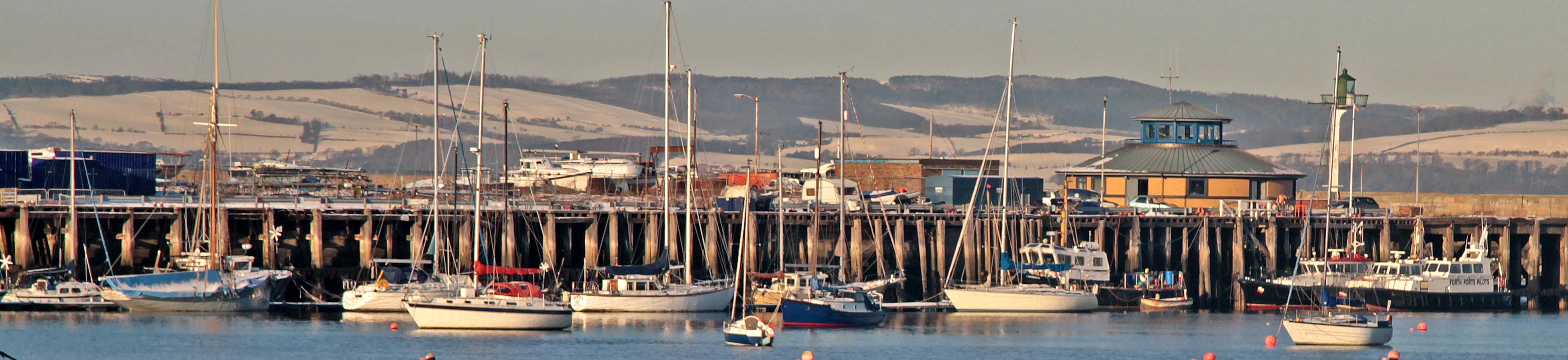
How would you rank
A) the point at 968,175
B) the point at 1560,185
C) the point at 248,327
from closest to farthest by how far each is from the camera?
the point at 248,327 → the point at 968,175 → the point at 1560,185

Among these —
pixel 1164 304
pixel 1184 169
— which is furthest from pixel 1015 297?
pixel 1184 169

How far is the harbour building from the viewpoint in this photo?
275 ft

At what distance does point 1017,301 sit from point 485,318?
19.5m

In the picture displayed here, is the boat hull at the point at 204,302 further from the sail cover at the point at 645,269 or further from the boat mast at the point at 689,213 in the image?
the boat mast at the point at 689,213

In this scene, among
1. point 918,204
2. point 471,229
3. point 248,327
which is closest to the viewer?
point 248,327

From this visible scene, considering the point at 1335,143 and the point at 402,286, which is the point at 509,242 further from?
the point at 1335,143

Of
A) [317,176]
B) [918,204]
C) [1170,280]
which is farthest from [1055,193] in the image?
[317,176]

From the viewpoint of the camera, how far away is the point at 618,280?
60.8 m

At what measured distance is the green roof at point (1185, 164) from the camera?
83750mm

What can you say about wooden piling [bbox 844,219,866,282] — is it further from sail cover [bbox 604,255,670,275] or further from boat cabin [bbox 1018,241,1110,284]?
sail cover [bbox 604,255,670,275]

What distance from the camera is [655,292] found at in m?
60.4

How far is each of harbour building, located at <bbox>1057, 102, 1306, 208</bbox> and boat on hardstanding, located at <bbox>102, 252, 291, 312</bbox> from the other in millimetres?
38122

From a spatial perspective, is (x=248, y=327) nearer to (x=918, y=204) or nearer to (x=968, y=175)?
(x=918, y=204)

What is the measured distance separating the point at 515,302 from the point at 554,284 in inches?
391
